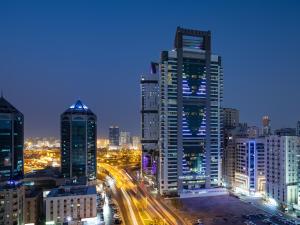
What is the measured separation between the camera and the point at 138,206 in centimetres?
5103

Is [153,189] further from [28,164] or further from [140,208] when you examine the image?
[28,164]

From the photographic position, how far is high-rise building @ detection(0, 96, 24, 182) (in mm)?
58219

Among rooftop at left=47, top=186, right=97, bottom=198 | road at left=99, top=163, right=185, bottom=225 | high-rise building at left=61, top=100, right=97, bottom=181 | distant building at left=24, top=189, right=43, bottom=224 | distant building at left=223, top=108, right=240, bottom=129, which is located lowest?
road at left=99, top=163, right=185, bottom=225

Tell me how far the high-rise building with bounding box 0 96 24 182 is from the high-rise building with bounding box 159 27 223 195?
31650 millimetres

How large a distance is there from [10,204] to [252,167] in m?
48.3

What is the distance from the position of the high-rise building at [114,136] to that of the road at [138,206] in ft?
381

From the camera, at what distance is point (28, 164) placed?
108375 mm

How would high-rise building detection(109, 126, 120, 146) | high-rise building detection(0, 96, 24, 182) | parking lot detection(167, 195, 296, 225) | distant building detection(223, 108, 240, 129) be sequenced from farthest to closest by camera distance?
high-rise building detection(109, 126, 120, 146) → distant building detection(223, 108, 240, 129) → high-rise building detection(0, 96, 24, 182) → parking lot detection(167, 195, 296, 225)

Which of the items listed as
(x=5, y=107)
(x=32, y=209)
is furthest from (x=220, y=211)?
(x=5, y=107)

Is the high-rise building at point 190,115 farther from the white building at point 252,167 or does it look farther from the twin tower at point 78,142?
the twin tower at point 78,142

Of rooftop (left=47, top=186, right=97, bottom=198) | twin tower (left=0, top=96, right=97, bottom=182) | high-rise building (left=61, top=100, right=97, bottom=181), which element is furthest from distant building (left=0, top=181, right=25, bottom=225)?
high-rise building (left=61, top=100, right=97, bottom=181)

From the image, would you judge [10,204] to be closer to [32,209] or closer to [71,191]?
[32,209]

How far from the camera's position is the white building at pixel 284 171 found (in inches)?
1983

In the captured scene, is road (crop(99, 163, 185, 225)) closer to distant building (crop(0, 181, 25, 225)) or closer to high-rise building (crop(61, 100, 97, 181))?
high-rise building (crop(61, 100, 97, 181))
